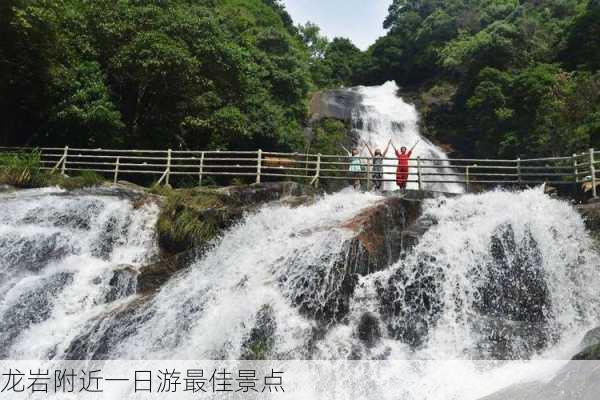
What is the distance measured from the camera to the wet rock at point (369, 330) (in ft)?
29.5

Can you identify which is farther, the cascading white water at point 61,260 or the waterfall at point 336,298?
the cascading white water at point 61,260

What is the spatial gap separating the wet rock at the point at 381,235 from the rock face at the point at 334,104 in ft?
61.0

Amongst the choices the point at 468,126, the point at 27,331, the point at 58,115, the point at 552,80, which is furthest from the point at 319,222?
the point at 468,126

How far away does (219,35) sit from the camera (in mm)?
22156

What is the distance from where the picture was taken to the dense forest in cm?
1917

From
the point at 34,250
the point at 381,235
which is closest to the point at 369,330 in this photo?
the point at 381,235

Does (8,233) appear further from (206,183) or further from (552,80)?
(552,80)

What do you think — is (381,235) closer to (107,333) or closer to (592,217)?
(592,217)

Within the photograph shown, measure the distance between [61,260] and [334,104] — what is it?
874 inches

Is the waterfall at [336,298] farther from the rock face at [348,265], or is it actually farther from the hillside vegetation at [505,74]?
the hillside vegetation at [505,74]

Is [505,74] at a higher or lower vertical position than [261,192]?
higher

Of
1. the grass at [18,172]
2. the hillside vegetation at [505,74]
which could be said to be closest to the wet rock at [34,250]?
the grass at [18,172]

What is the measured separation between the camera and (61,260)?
1205 centimetres

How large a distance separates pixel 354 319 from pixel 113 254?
6240 millimetres
